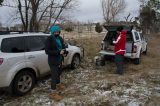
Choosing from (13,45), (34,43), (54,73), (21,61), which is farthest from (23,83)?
(34,43)

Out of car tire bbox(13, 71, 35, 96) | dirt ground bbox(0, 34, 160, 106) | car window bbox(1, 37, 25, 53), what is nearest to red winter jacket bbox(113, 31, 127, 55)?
dirt ground bbox(0, 34, 160, 106)

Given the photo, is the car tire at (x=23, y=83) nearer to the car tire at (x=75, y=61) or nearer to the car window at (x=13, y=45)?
the car window at (x=13, y=45)

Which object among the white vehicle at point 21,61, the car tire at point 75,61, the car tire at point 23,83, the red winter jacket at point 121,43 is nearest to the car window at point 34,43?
the white vehicle at point 21,61

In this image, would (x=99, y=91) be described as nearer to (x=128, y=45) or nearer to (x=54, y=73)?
(x=54, y=73)

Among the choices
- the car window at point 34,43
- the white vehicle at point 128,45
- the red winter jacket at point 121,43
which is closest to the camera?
the car window at point 34,43

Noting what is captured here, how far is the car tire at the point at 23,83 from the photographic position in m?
6.80

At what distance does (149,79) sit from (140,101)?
7.87ft

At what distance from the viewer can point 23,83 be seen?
7.03 metres

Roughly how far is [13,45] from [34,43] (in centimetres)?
92

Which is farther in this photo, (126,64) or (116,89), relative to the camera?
(126,64)

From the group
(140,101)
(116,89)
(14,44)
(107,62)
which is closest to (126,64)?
(107,62)

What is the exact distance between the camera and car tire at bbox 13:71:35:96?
6.80 metres

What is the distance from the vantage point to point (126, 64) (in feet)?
37.7

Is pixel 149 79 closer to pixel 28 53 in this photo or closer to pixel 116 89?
pixel 116 89
